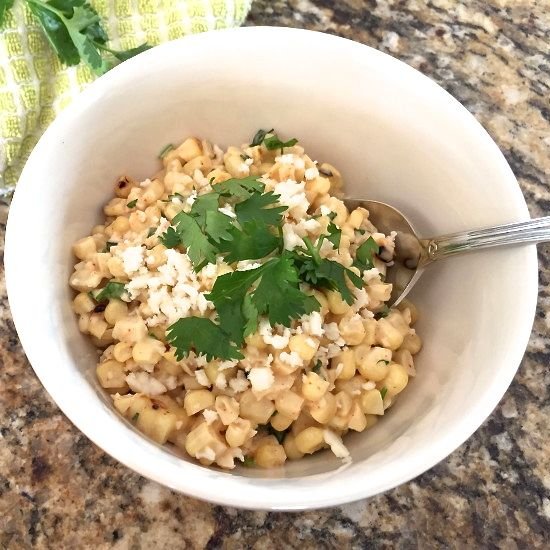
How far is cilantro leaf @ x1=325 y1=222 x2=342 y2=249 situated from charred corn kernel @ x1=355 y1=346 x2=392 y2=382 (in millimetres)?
204

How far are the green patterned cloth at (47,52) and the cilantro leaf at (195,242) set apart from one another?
19.0 inches

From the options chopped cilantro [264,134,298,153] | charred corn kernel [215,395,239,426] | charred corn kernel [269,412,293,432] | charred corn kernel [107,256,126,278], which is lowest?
charred corn kernel [269,412,293,432]

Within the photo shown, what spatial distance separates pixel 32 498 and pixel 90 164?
657 mm

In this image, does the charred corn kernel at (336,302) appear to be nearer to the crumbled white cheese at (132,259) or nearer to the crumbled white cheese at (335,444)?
the crumbled white cheese at (335,444)

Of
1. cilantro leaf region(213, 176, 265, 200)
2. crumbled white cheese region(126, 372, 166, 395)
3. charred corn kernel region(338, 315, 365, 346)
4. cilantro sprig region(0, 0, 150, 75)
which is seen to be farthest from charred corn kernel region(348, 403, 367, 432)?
cilantro sprig region(0, 0, 150, 75)

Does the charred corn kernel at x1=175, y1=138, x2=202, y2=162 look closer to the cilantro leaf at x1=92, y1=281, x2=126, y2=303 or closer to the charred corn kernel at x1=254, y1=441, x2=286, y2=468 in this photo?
the cilantro leaf at x1=92, y1=281, x2=126, y2=303

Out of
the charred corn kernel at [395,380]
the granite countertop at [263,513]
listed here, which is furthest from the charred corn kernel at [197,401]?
the charred corn kernel at [395,380]

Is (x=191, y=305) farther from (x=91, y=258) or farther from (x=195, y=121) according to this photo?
(x=195, y=121)

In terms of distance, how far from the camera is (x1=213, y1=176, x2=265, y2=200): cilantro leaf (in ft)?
4.43

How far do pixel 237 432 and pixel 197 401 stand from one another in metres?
0.09

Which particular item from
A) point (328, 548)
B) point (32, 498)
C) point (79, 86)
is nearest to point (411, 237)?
point (328, 548)

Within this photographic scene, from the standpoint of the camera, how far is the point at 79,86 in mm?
1554

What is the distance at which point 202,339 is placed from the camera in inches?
47.6

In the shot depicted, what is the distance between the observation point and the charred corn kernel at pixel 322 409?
4.07 ft
